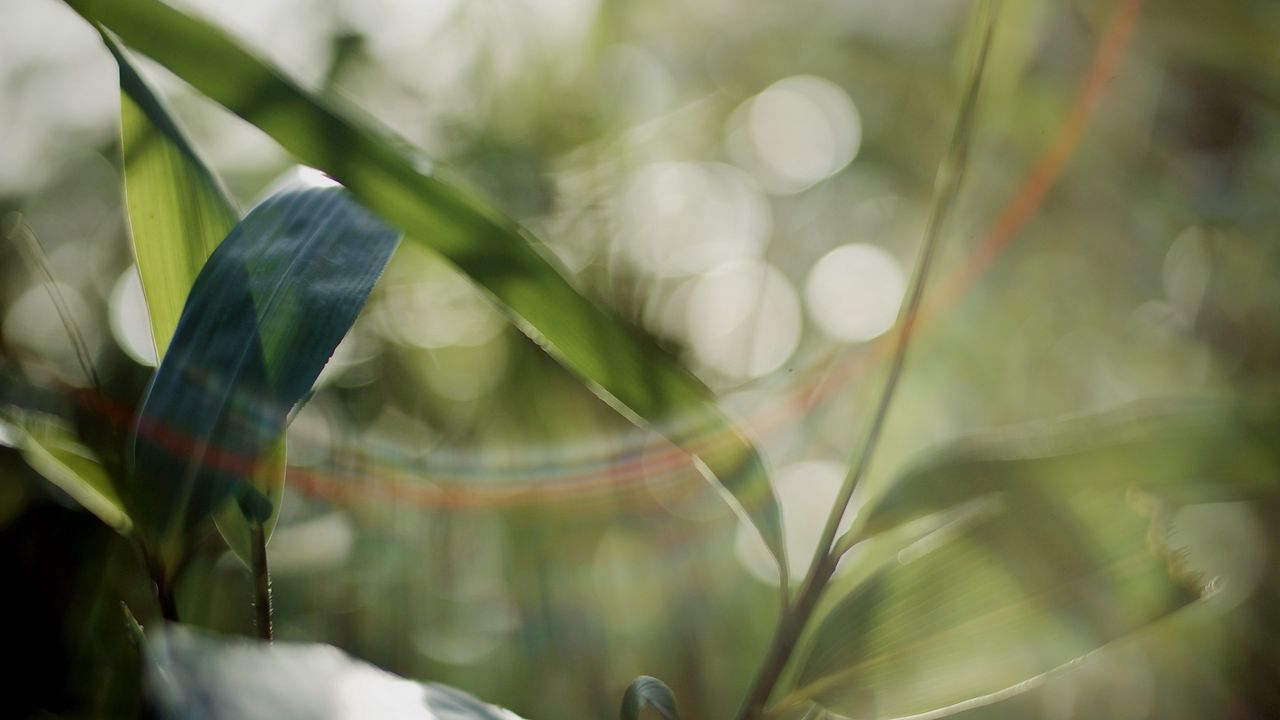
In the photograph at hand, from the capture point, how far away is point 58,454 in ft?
0.88

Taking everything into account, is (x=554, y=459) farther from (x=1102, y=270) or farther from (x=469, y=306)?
(x=1102, y=270)

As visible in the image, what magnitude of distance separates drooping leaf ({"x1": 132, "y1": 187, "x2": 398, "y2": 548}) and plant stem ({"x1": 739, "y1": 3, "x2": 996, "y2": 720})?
0.56ft

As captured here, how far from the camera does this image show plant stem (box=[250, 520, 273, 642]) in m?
0.26

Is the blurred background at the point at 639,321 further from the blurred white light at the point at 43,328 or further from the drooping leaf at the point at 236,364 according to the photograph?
the drooping leaf at the point at 236,364

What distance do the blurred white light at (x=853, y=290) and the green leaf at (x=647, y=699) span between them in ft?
3.13

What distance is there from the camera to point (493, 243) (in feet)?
0.81

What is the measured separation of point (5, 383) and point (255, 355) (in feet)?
1.43

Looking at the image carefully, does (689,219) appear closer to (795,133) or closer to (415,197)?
(795,133)

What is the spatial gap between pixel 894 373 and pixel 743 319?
3.14 ft

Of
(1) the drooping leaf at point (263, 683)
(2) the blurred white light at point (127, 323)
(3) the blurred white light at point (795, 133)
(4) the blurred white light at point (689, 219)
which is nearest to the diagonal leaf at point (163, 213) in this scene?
(1) the drooping leaf at point (263, 683)

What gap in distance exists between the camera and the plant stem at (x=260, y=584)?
0.86 ft

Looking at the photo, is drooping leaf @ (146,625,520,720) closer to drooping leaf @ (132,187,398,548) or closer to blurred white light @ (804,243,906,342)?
drooping leaf @ (132,187,398,548)

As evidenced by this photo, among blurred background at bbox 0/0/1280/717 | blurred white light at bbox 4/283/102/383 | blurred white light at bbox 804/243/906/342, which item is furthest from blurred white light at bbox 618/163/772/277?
blurred white light at bbox 4/283/102/383

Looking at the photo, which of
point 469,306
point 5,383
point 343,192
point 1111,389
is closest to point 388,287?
point 469,306
